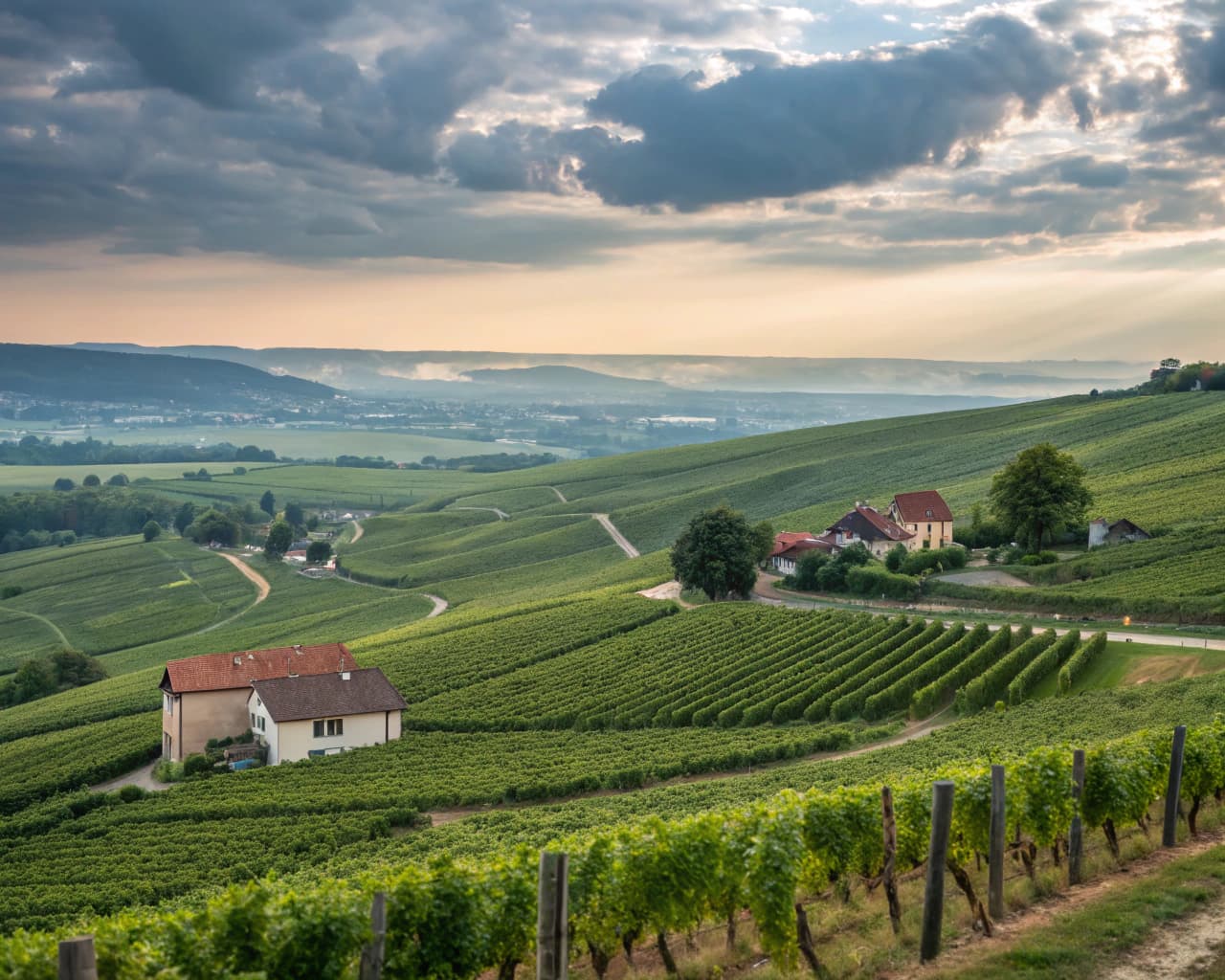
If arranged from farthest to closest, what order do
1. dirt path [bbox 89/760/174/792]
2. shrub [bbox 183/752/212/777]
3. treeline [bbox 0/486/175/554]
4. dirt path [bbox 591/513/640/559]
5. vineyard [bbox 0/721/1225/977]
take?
treeline [bbox 0/486/175/554]
dirt path [bbox 591/513/640/559]
shrub [bbox 183/752/212/777]
dirt path [bbox 89/760/174/792]
vineyard [bbox 0/721/1225/977]

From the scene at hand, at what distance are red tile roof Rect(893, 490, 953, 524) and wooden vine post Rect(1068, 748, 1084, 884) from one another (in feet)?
231

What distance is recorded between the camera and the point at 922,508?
86.2 meters

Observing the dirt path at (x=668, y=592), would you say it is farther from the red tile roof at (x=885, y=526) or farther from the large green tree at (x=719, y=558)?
the red tile roof at (x=885, y=526)

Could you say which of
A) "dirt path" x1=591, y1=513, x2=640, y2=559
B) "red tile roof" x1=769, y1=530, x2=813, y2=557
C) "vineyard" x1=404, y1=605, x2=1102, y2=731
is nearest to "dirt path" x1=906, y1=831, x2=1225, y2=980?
"vineyard" x1=404, y1=605, x2=1102, y2=731

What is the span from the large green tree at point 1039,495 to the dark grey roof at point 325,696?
143ft

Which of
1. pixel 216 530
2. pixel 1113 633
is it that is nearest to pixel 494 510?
pixel 216 530

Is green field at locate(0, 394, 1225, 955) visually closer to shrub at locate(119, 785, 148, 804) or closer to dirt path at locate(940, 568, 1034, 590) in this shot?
shrub at locate(119, 785, 148, 804)

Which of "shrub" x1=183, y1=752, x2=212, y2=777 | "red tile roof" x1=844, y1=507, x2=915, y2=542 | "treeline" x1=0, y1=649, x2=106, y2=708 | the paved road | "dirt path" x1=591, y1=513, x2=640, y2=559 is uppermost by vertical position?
"red tile roof" x1=844, y1=507, x2=915, y2=542

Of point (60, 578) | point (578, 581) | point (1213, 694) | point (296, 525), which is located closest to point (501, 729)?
point (1213, 694)

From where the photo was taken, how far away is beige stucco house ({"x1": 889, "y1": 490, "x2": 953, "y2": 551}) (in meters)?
84.7

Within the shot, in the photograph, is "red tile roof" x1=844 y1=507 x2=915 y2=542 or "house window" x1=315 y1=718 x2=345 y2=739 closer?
"house window" x1=315 y1=718 x2=345 y2=739

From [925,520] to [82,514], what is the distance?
523 feet

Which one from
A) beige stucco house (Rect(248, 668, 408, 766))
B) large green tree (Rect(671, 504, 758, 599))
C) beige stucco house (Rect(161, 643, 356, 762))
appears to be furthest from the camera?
large green tree (Rect(671, 504, 758, 599))

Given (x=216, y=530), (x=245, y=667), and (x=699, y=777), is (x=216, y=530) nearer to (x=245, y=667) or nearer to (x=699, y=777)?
(x=245, y=667)
